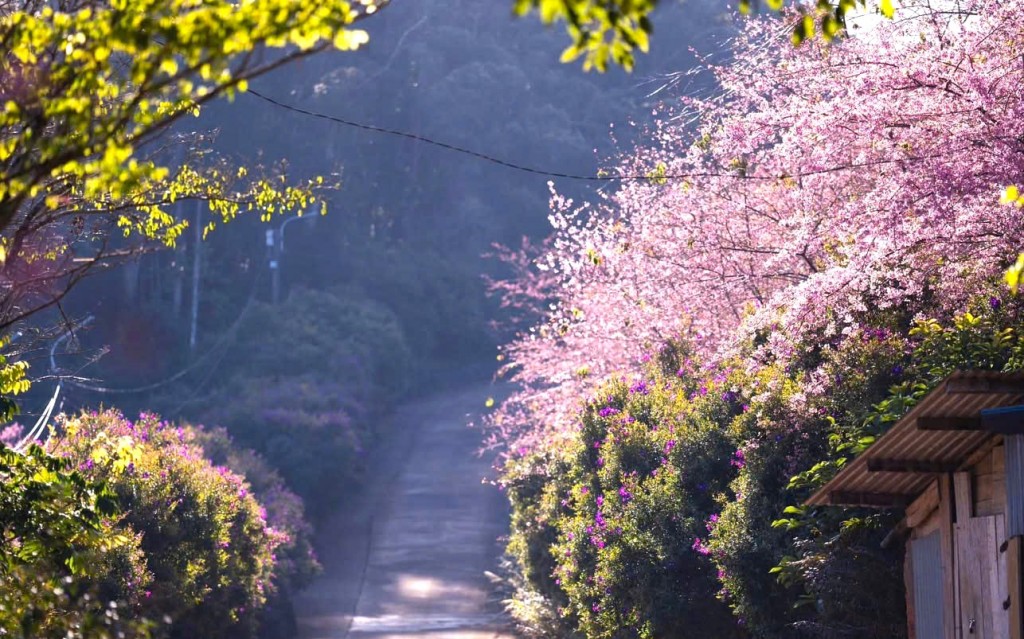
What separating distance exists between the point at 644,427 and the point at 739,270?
2.24 metres

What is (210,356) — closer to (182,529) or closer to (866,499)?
(182,529)

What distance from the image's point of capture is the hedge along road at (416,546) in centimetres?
2342

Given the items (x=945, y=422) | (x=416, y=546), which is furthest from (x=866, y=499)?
(x=416, y=546)

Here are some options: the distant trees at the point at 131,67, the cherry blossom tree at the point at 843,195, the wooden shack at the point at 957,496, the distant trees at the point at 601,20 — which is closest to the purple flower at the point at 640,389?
the cherry blossom tree at the point at 843,195

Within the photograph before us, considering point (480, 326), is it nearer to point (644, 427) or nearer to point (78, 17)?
point (644, 427)

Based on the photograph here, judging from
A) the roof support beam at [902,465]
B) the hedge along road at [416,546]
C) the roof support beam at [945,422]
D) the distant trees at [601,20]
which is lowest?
the hedge along road at [416,546]

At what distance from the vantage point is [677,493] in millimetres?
13750

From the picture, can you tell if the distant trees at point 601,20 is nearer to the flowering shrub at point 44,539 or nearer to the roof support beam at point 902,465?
the flowering shrub at point 44,539

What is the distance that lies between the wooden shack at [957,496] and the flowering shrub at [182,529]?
825 centimetres

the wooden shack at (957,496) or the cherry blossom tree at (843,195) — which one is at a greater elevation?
the cherry blossom tree at (843,195)

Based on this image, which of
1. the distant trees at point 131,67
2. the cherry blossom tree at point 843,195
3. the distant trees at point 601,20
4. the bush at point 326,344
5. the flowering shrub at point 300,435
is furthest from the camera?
the bush at point 326,344

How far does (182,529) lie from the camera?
53.7 ft

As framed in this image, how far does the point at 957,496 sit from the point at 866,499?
2.89 feet

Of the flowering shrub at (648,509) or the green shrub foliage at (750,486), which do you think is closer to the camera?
the green shrub foliage at (750,486)
